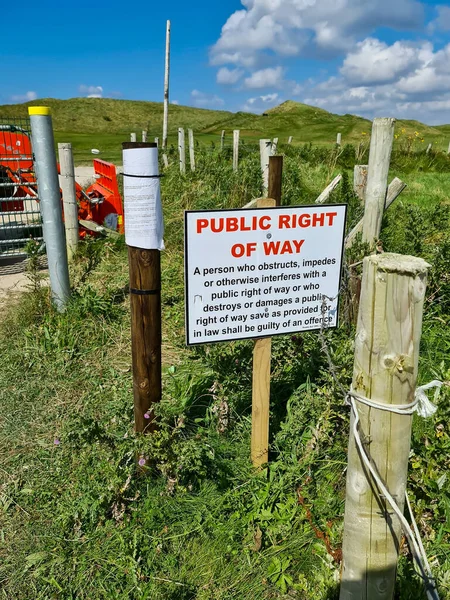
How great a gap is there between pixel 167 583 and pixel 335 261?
1.80 m

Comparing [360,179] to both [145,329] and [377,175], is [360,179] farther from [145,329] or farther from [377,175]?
[145,329]

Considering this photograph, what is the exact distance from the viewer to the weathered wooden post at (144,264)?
2414 millimetres

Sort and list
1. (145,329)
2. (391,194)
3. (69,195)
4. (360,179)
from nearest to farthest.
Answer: (145,329)
(391,194)
(360,179)
(69,195)

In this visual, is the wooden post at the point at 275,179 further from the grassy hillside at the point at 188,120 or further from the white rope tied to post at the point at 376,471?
the grassy hillside at the point at 188,120

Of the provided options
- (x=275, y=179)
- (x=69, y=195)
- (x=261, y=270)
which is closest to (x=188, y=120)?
(x=69, y=195)

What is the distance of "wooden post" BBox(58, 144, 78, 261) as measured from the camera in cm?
634

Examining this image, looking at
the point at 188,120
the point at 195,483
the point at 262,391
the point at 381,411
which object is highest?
the point at 188,120

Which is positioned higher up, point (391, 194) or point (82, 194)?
point (391, 194)

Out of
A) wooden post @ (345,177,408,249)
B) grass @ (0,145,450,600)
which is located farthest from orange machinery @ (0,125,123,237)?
wooden post @ (345,177,408,249)

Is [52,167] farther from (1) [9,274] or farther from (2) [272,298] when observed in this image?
(2) [272,298]

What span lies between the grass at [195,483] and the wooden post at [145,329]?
0.37ft

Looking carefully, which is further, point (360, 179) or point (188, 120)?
point (188, 120)

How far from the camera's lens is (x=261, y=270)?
8.18 feet

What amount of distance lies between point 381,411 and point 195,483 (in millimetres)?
1638
